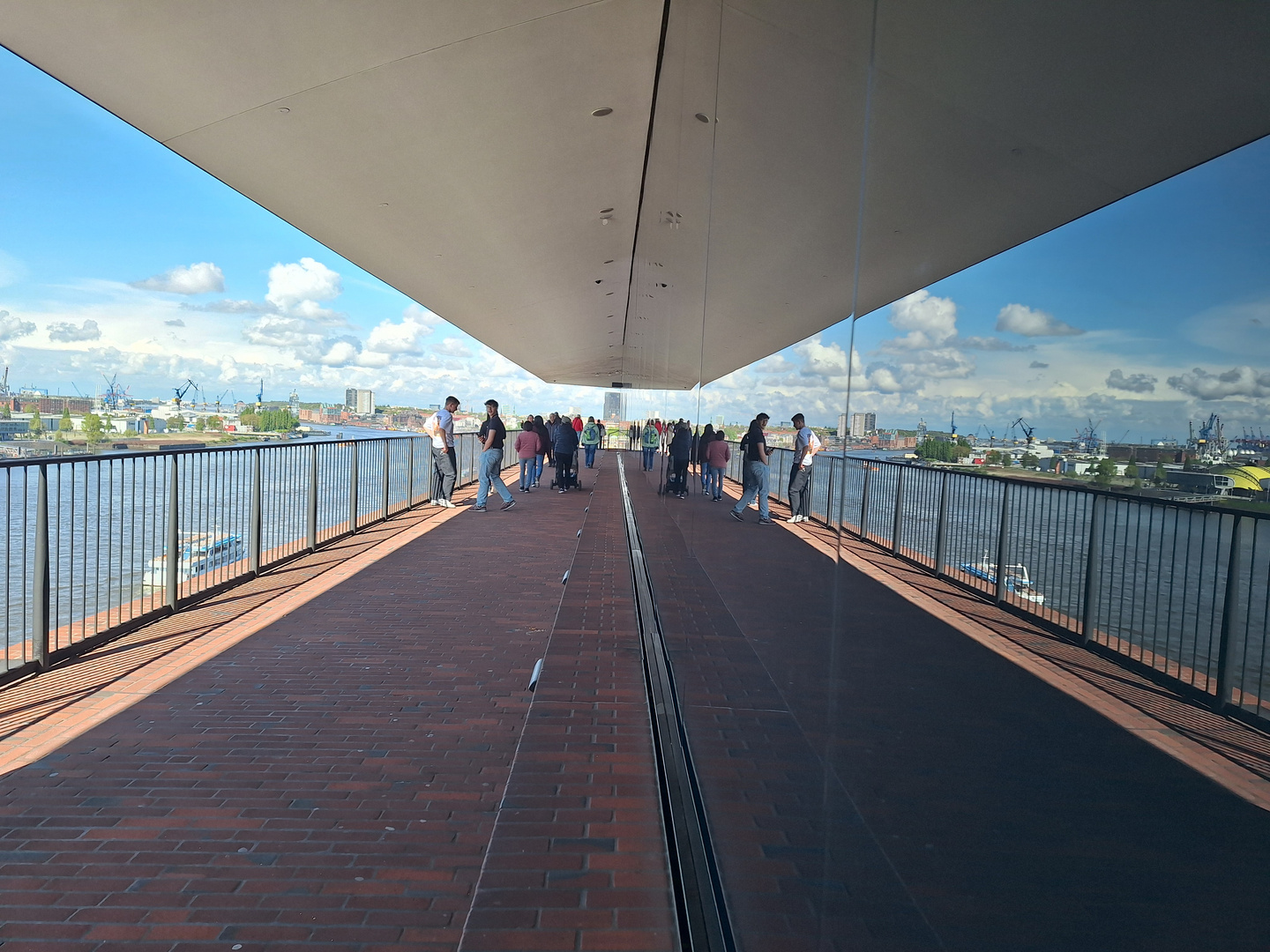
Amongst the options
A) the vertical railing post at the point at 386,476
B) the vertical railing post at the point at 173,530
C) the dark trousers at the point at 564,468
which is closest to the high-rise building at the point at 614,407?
the dark trousers at the point at 564,468

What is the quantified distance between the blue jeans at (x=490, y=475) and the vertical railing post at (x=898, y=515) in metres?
11.5

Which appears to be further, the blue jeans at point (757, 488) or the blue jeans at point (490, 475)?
the blue jeans at point (490, 475)

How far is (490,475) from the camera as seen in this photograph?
41.4ft

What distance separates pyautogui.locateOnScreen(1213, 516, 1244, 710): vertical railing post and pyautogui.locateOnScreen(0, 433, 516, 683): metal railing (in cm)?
518

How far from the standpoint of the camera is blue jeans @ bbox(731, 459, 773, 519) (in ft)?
9.01

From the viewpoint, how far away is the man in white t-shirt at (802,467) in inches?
71.3

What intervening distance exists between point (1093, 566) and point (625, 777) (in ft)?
8.83

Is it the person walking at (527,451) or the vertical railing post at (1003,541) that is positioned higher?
the vertical railing post at (1003,541)

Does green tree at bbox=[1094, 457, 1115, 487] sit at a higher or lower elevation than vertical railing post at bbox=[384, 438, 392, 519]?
higher

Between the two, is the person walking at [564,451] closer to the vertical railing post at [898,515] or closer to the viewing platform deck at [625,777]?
the viewing platform deck at [625,777]

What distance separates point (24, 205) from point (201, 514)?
4204cm

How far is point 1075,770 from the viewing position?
0.61 metres

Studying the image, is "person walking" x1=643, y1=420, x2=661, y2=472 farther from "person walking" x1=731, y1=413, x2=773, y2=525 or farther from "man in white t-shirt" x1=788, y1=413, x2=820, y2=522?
"man in white t-shirt" x1=788, y1=413, x2=820, y2=522

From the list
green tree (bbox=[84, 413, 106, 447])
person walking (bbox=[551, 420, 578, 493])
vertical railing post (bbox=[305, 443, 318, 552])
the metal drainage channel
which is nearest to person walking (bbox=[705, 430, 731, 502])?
the metal drainage channel
